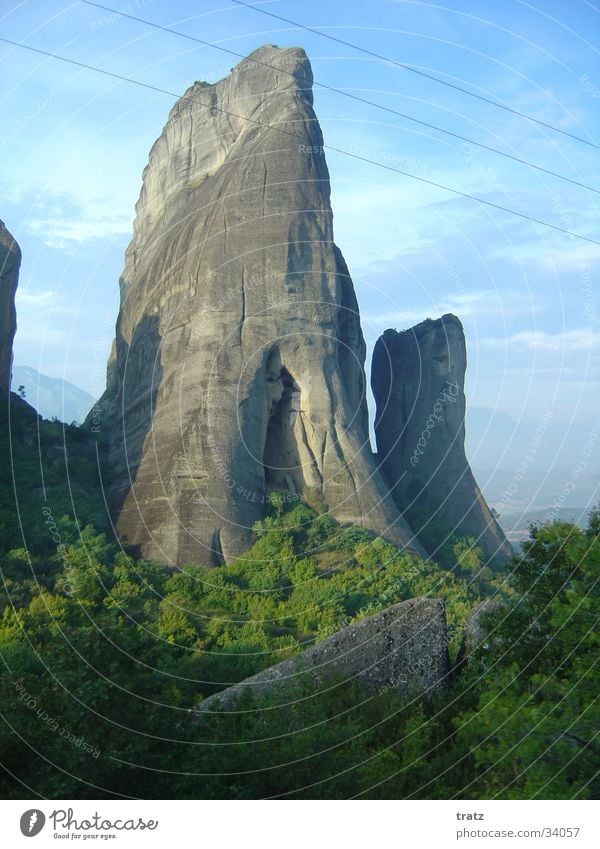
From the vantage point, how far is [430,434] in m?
61.8

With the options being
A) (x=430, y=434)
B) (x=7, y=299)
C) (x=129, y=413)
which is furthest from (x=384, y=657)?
(x=430, y=434)

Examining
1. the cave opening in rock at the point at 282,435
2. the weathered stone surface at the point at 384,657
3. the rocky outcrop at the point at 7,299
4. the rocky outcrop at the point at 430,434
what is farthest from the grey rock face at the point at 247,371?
the weathered stone surface at the point at 384,657

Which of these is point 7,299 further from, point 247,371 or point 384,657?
point 384,657

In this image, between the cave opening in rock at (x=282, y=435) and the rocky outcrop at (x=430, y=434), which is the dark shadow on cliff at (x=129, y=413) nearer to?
the cave opening in rock at (x=282, y=435)

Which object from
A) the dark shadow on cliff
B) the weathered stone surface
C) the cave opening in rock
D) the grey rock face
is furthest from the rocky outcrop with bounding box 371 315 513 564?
the weathered stone surface

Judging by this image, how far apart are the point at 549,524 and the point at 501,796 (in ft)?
28.0

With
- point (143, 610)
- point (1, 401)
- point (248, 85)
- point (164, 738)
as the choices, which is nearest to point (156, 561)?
point (143, 610)

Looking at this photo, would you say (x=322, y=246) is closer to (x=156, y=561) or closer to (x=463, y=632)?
(x=156, y=561)

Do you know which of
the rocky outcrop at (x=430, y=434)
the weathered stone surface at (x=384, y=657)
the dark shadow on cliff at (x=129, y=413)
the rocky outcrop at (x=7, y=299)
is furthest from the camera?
the rocky outcrop at (x=430, y=434)

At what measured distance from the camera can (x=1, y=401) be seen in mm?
46625

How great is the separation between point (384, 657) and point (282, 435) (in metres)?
31.6

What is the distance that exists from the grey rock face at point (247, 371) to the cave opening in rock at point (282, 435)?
0.23ft

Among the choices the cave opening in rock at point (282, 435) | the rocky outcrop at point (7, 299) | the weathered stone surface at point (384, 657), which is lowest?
the weathered stone surface at point (384, 657)

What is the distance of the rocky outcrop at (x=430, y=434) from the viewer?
193 feet
